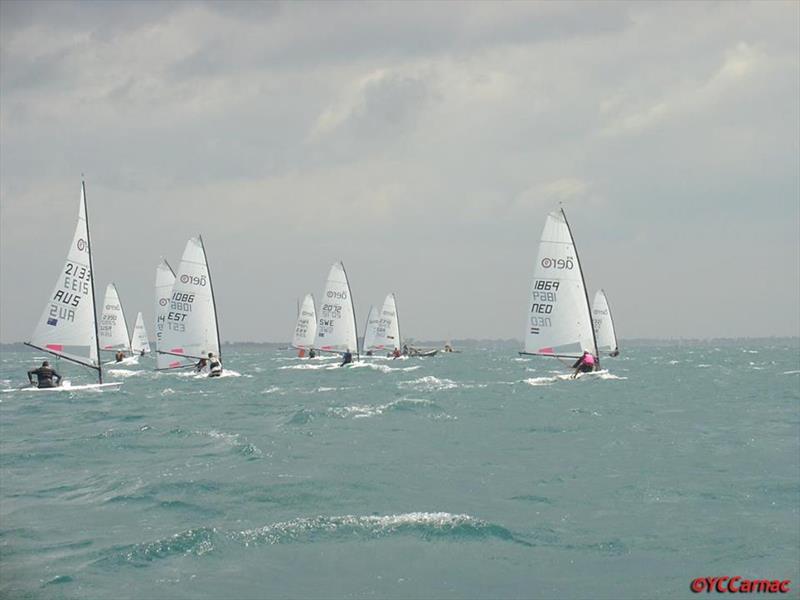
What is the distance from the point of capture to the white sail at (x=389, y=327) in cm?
8954

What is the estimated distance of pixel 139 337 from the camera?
10025 centimetres

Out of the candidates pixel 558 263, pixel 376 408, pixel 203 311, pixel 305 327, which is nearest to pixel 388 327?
pixel 305 327

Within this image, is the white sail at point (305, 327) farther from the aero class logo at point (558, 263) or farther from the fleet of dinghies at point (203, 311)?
the aero class logo at point (558, 263)

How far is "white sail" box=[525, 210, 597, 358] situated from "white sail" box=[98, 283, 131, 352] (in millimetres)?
47706

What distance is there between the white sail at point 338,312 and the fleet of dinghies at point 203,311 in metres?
0.08

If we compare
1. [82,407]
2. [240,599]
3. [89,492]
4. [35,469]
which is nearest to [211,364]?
[82,407]

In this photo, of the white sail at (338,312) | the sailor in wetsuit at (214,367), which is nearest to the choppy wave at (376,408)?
the sailor in wetsuit at (214,367)

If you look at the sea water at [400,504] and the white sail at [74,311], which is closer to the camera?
the sea water at [400,504]

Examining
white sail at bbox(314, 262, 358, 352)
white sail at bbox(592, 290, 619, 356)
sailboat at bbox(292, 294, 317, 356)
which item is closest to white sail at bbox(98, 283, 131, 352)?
sailboat at bbox(292, 294, 317, 356)

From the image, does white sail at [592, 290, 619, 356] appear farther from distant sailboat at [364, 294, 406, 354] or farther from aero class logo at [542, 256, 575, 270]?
aero class logo at [542, 256, 575, 270]

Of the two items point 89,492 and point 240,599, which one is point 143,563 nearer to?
point 240,599

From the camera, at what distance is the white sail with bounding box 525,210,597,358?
1531 inches

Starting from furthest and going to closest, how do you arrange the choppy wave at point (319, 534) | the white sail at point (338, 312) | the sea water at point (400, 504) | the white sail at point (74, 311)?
the white sail at point (338, 312) < the white sail at point (74, 311) < the choppy wave at point (319, 534) < the sea water at point (400, 504)

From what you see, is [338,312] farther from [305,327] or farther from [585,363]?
[585,363]
